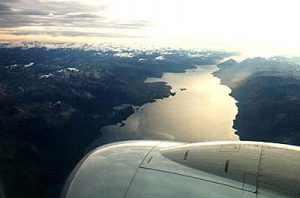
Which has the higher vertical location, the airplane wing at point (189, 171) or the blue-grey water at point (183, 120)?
the airplane wing at point (189, 171)

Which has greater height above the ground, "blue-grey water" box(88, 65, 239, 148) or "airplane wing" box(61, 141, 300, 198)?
"airplane wing" box(61, 141, 300, 198)

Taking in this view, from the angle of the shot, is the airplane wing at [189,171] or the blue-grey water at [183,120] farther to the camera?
the blue-grey water at [183,120]

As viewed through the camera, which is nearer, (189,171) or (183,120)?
(189,171)

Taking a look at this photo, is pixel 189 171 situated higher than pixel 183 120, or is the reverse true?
pixel 189 171

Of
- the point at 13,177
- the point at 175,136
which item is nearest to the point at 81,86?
the point at 175,136

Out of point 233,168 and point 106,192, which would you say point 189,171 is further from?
point 106,192
